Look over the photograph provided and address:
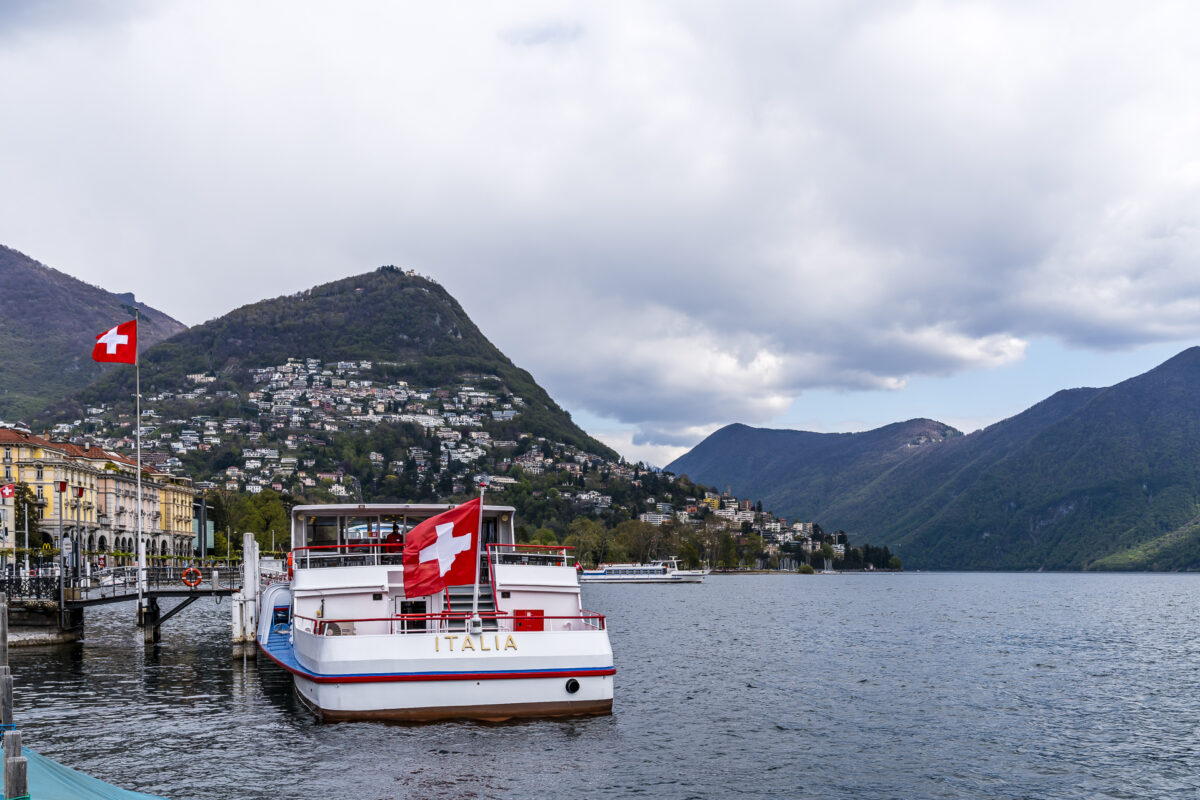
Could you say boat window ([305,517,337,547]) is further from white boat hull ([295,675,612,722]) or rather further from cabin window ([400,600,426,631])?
white boat hull ([295,675,612,722])

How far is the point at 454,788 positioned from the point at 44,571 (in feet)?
176

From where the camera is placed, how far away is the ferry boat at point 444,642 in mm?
24828

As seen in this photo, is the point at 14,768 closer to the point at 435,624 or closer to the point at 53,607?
the point at 435,624

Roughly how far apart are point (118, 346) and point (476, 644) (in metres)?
29.1

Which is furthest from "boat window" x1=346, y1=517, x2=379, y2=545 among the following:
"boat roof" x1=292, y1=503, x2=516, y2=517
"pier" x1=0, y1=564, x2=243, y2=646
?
"pier" x1=0, y1=564, x2=243, y2=646

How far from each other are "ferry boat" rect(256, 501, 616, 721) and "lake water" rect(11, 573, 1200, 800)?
780 millimetres

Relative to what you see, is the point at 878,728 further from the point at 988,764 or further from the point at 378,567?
the point at 378,567

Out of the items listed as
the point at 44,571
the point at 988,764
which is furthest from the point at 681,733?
the point at 44,571

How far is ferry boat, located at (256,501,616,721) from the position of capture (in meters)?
24.8

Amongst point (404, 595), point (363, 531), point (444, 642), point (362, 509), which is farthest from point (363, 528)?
Result: point (444, 642)

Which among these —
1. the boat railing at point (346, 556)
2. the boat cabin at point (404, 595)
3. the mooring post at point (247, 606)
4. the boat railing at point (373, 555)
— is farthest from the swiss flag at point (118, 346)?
the boat cabin at point (404, 595)

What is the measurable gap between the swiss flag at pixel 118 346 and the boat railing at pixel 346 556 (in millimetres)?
17566

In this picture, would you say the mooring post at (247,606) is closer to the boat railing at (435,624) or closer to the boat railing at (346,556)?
the boat railing at (346,556)

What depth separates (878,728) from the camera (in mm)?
29266
